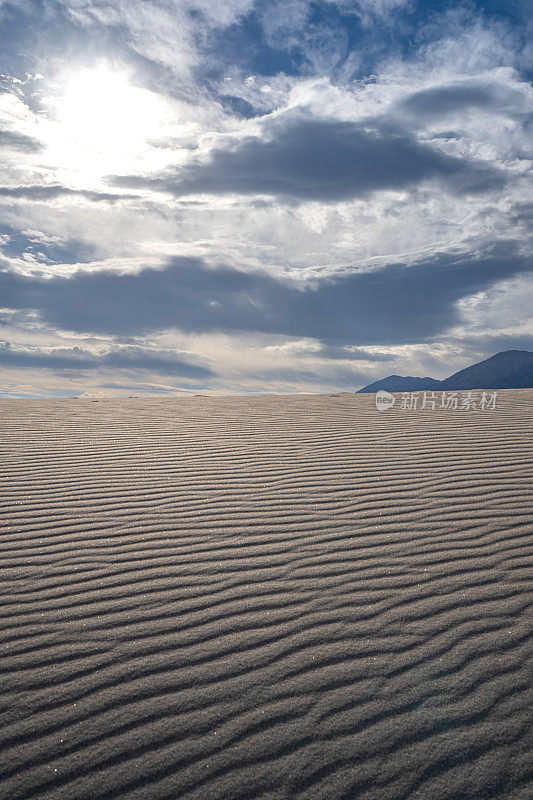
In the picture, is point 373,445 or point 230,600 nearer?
point 230,600

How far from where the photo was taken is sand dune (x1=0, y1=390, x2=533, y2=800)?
1968mm

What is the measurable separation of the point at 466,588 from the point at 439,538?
0.71 metres

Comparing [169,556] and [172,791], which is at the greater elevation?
[169,556]

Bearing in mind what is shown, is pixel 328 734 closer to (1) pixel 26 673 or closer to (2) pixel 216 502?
(1) pixel 26 673

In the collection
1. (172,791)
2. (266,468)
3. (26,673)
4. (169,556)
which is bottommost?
(172,791)

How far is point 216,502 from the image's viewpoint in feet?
15.5

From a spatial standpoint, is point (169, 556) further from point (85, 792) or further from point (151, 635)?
point (85, 792)

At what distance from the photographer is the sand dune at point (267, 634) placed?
6.46 ft

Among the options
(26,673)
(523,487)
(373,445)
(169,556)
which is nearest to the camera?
(26,673)

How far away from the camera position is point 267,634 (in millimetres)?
2701

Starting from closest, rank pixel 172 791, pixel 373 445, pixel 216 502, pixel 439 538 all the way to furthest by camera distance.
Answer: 1. pixel 172 791
2. pixel 439 538
3. pixel 216 502
4. pixel 373 445

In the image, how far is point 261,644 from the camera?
2.62 meters

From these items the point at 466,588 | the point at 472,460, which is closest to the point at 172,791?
the point at 466,588

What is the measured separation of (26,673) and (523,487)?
4884 millimetres
